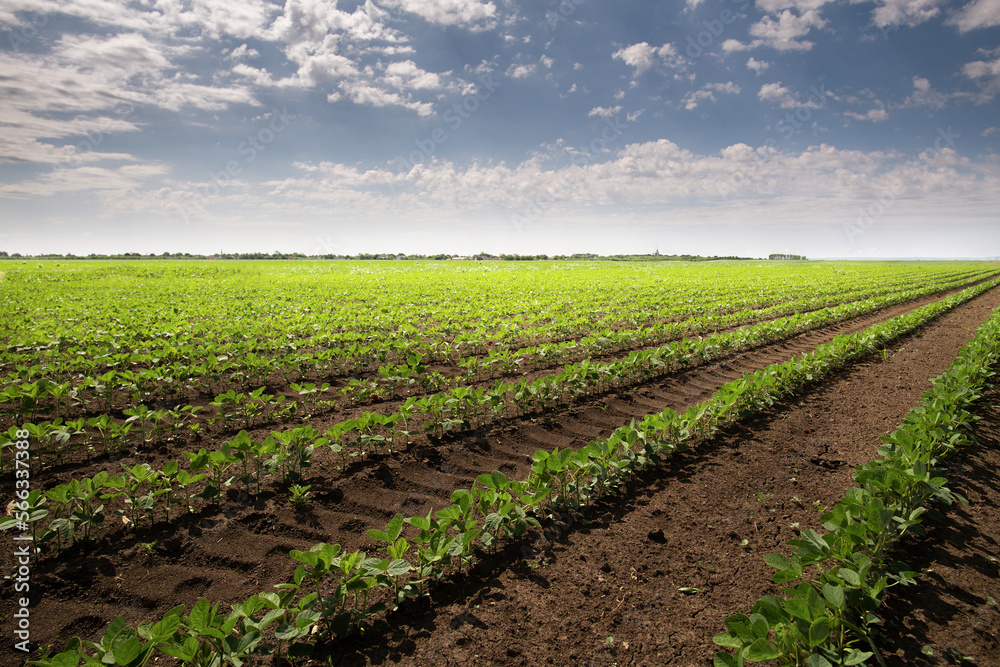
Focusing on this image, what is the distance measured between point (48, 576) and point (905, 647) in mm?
5750

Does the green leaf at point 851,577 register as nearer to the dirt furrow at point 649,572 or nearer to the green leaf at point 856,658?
the green leaf at point 856,658

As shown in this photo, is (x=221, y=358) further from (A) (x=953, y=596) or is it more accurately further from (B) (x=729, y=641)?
(A) (x=953, y=596)

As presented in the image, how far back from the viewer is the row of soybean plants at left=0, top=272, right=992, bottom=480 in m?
4.62

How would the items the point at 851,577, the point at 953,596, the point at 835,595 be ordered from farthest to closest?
the point at 953,596 → the point at 851,577 → the point at 835,595

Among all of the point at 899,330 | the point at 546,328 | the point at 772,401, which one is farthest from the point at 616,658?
the point at 899,330

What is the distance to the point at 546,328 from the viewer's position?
11.8 meters

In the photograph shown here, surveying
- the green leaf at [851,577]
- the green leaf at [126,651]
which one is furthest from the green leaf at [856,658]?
the green leaf at [126,651]

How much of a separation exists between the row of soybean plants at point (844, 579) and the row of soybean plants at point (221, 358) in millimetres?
5109

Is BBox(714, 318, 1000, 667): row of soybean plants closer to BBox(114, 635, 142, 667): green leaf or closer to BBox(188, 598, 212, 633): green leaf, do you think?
BBox(188, 598, 212, 633): green leaf

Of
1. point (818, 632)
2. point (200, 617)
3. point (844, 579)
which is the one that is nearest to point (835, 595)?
point (818, 632)

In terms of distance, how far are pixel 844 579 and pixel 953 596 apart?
1.14 meters

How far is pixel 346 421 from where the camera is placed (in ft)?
14.1

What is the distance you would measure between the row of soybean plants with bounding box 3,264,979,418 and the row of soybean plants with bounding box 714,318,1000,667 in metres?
5.11

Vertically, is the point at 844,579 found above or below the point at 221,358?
below
